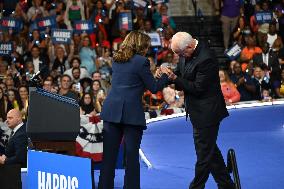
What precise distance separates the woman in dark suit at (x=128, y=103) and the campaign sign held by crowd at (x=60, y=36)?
26.5 ft

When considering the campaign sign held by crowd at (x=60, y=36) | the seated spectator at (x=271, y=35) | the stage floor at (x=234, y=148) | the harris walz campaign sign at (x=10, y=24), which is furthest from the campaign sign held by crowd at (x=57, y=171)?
the seated spectator at (x=271, y=35)

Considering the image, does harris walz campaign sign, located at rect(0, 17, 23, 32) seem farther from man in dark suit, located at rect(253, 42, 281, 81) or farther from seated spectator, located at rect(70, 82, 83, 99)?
man in dark suit, located at rect(253, 42, 281, 81)

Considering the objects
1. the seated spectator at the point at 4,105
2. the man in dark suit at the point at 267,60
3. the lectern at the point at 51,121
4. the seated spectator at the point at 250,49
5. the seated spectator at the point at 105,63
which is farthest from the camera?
the seated spectator at the point at 250,49

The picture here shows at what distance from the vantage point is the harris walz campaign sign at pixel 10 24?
14.6 meters

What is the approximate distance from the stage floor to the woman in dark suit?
0.78 m

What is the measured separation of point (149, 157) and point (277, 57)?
21.1 feet

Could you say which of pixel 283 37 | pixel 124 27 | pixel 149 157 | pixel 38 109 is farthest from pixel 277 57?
pixel 38 109

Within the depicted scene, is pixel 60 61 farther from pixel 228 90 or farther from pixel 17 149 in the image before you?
pixel 17 149

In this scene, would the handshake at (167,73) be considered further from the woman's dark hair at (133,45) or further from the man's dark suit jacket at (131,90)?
the woman's dark hair at (133,45)

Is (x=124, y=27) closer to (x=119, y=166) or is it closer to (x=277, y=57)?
(x=277, y=57)

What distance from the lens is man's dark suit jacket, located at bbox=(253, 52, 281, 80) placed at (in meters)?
13.5

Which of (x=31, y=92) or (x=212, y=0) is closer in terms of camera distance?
(x=31, y=92)

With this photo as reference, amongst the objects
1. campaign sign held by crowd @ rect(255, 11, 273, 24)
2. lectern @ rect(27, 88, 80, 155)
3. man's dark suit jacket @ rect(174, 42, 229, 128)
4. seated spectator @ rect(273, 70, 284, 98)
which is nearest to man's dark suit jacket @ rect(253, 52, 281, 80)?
seated spectator @ rect(273, 70, 284, 98)

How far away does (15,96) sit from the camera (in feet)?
38.2
